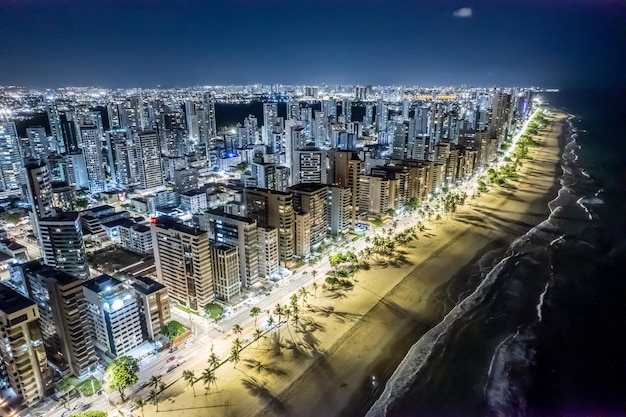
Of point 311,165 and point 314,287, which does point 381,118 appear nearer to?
point 311,165

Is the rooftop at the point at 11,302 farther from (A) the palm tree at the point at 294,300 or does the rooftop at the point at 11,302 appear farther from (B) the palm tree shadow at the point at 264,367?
(A) the palm tree at the point at 294,300

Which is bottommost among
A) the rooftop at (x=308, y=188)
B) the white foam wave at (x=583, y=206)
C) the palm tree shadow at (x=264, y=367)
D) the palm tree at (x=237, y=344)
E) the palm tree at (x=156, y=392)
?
the palm tree shadow at (x=264, y=367)

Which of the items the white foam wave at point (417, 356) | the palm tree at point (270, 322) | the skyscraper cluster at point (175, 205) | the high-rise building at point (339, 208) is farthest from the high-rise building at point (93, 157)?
the white foam wave at point (417, 356)

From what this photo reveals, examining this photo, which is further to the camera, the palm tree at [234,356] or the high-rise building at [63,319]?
the palm tree at [234,356]

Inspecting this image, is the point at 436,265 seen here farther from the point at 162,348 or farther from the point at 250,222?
the point at 162,348

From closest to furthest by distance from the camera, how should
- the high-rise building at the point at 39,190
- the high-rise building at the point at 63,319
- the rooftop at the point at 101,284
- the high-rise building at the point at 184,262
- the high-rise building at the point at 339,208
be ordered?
1. the high-rise building at the point at 63,319
2. the rooftop at the point at 101,284
3. the high-rise building at the point at 184,262
4. the high-rise building at the point at 39,190
5. the high-rise building at the point at 339,208

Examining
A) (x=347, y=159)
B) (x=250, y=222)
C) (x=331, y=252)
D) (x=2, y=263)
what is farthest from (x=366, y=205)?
(x=2, y=263)
